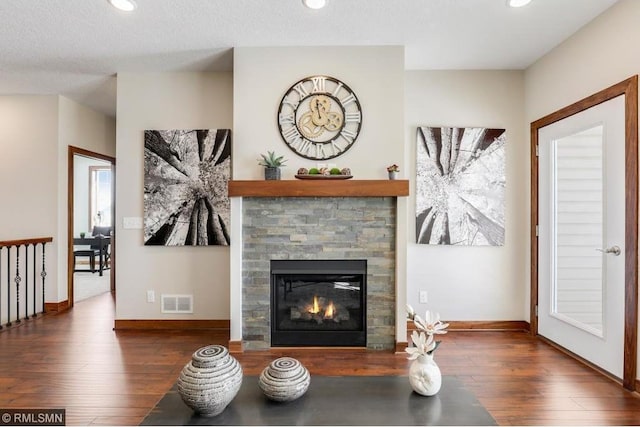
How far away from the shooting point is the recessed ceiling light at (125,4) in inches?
103

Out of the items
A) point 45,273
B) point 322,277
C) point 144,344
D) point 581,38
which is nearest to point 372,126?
point 322,277

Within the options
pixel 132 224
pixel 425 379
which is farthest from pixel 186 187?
pixel 425 379

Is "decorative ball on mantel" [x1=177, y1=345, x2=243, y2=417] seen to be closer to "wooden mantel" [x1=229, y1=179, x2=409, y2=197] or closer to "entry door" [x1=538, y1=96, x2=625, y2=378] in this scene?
"wooden mantel" [x1=229, y1=179, x2=409, y2=197]

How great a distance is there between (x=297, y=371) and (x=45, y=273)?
4.44 metres

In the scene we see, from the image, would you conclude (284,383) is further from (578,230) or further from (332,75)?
(578,230)

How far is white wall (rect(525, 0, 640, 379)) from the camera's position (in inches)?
102

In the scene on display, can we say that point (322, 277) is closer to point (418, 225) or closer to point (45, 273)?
point (418, 225)

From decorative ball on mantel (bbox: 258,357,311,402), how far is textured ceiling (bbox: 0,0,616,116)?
2411mm

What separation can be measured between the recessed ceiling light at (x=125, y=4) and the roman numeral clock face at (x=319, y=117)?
A: 1298mm

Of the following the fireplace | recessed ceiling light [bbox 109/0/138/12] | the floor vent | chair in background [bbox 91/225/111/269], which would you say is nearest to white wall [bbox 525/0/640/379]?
the fireplace

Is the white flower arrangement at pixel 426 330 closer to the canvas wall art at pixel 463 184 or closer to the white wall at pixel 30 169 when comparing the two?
the canvas wall art at pixel 463 184

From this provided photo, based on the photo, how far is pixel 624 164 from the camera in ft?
8.59

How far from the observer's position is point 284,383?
64.7 inches

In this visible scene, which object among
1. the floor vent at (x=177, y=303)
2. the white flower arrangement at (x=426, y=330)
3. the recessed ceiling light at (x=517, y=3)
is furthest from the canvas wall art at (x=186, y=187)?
the recessed ceiling light at (x=517, y=3)
